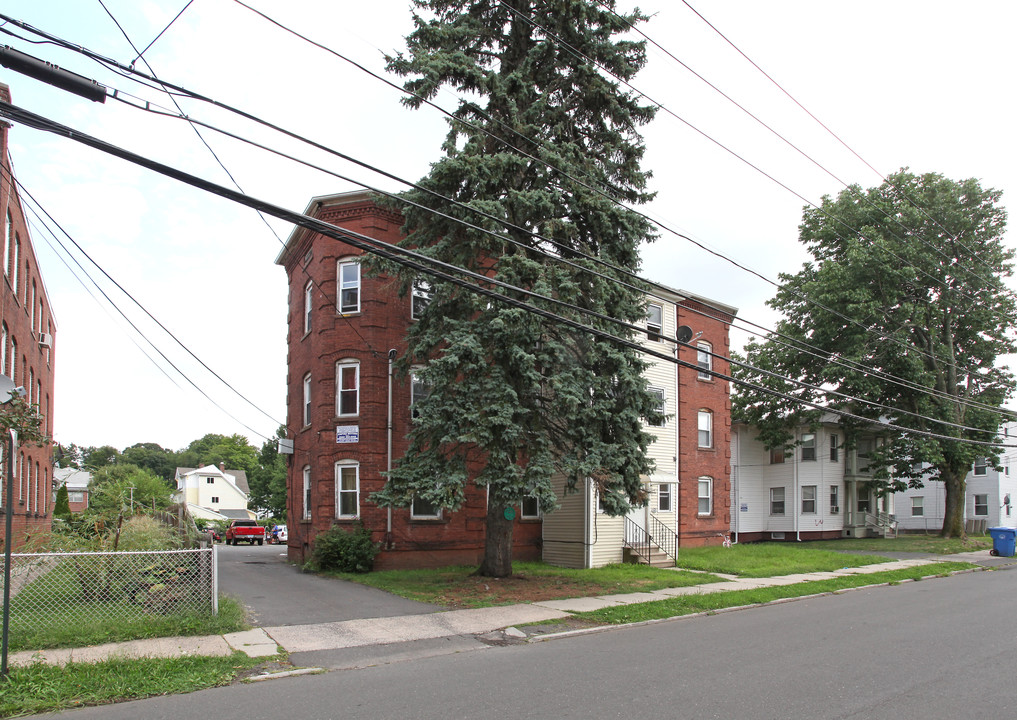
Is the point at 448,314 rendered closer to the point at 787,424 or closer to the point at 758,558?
the point at 758,558

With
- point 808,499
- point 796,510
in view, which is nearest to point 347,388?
point 796,510

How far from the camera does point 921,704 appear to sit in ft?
22.5

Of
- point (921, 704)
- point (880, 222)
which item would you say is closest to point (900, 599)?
point (921, 704)

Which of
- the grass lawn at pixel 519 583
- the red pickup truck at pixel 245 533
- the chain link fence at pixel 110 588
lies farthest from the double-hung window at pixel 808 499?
the chain link fence at pixel 110 588

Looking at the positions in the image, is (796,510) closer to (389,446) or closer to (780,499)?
(780,499)

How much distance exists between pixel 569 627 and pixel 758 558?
1359 centimetres

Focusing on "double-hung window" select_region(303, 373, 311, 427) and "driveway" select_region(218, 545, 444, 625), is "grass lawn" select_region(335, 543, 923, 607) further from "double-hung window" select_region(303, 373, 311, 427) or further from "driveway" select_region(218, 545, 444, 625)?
"double-hung window" select_region(303, 373, 311, 427)

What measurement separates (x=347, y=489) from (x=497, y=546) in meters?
5.34

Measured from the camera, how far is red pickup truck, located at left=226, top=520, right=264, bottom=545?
41.1m

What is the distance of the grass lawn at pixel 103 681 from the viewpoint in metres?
6.98

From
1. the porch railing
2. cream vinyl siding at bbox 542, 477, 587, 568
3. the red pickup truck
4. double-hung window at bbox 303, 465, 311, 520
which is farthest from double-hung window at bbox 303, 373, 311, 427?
the red pickup truck

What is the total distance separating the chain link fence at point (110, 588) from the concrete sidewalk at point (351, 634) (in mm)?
742

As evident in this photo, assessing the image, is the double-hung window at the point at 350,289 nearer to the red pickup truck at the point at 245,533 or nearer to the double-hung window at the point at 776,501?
the double-hung window at the point at 776,501

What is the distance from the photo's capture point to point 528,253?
15805mm
